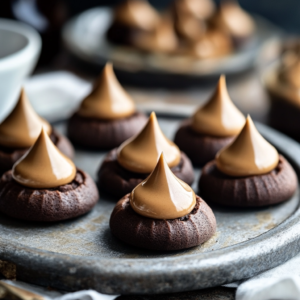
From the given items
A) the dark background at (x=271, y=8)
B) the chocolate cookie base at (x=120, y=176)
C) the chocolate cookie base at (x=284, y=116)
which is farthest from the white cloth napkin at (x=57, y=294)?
the dark background at (x=271, y=8)

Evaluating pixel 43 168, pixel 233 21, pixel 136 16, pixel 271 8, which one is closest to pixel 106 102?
pixel 43 168

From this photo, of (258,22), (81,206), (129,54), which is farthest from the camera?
(258,22)

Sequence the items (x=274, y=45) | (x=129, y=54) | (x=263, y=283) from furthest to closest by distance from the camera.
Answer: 1. (x=274, y=45)
2. (x=129, y=54)
3. (x=263, y=283)

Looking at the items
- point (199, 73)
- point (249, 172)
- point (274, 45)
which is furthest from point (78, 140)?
point (274, 45)

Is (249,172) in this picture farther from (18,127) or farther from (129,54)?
(129,54)

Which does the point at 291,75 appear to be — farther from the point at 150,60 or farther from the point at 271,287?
the point at 271,287

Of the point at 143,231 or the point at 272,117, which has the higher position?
the point at 143,231
